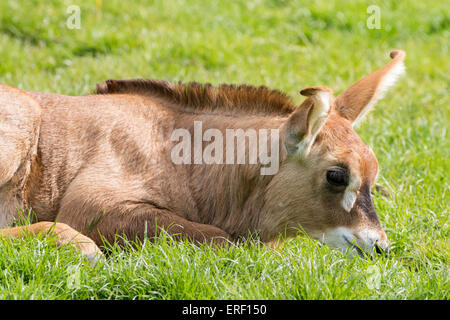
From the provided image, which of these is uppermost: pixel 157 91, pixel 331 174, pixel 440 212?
pixel 157 91

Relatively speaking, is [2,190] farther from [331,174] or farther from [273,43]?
[273,43]

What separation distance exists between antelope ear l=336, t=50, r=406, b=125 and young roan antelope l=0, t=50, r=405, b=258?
0.03ft

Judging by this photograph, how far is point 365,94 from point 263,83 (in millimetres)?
3731

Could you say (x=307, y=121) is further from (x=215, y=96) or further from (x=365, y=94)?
(x=215, y=96)

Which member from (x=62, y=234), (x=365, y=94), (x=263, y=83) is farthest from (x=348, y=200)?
(x=263, y=83)

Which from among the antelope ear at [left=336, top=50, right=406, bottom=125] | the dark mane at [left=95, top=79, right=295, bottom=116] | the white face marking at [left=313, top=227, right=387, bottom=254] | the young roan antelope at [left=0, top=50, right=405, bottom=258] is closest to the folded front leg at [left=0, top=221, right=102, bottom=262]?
the young roan antelope at [left=0, top=50, right=405, bottom=258]

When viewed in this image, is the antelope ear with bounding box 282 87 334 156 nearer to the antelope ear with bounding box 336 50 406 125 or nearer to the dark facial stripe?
the dark facial stripe

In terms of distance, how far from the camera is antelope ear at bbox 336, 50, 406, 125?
18.1 ft

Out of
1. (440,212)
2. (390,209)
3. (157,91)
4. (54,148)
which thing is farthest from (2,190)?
(440,212)

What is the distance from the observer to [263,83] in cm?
923

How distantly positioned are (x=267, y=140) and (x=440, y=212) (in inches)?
73.5

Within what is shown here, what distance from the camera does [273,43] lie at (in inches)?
427

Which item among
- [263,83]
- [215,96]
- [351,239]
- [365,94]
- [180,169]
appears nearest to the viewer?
[351,239]

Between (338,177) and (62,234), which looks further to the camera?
(338,177)
